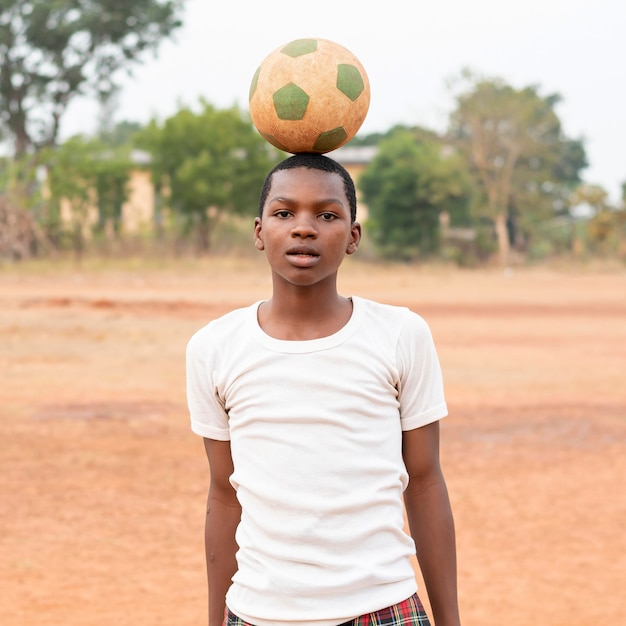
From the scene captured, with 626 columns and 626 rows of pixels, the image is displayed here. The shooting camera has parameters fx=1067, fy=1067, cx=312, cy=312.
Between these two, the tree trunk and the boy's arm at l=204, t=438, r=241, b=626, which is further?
the tree trunk

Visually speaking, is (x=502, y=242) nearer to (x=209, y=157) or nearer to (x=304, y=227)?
(x=209, y=157)

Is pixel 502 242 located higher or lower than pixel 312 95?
lower

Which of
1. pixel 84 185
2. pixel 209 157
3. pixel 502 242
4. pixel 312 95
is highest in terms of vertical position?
pixel 312 95

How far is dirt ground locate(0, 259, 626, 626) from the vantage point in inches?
179

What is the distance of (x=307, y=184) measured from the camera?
1905 mm

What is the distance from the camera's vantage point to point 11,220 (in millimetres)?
30141

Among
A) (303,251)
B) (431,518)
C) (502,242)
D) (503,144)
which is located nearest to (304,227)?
(303,251)

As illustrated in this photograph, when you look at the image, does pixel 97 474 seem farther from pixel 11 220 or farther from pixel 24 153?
pixel 24 153

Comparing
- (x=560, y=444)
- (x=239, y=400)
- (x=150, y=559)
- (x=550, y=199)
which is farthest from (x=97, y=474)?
(x=550, y=199)

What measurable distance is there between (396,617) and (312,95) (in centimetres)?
94

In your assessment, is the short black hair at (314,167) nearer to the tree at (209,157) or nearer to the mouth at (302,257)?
the mouth at (302,257)

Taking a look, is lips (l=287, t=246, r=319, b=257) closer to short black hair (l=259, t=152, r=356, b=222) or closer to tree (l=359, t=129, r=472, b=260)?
short black hair (l=259, t=152, r=356, b=222)

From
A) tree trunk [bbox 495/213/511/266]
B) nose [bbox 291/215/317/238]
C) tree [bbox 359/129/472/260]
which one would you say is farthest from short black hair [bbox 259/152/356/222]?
tree trunk [bbox 495/213/511/266]

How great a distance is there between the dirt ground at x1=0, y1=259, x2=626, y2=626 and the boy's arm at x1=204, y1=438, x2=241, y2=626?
→ 236 cm
